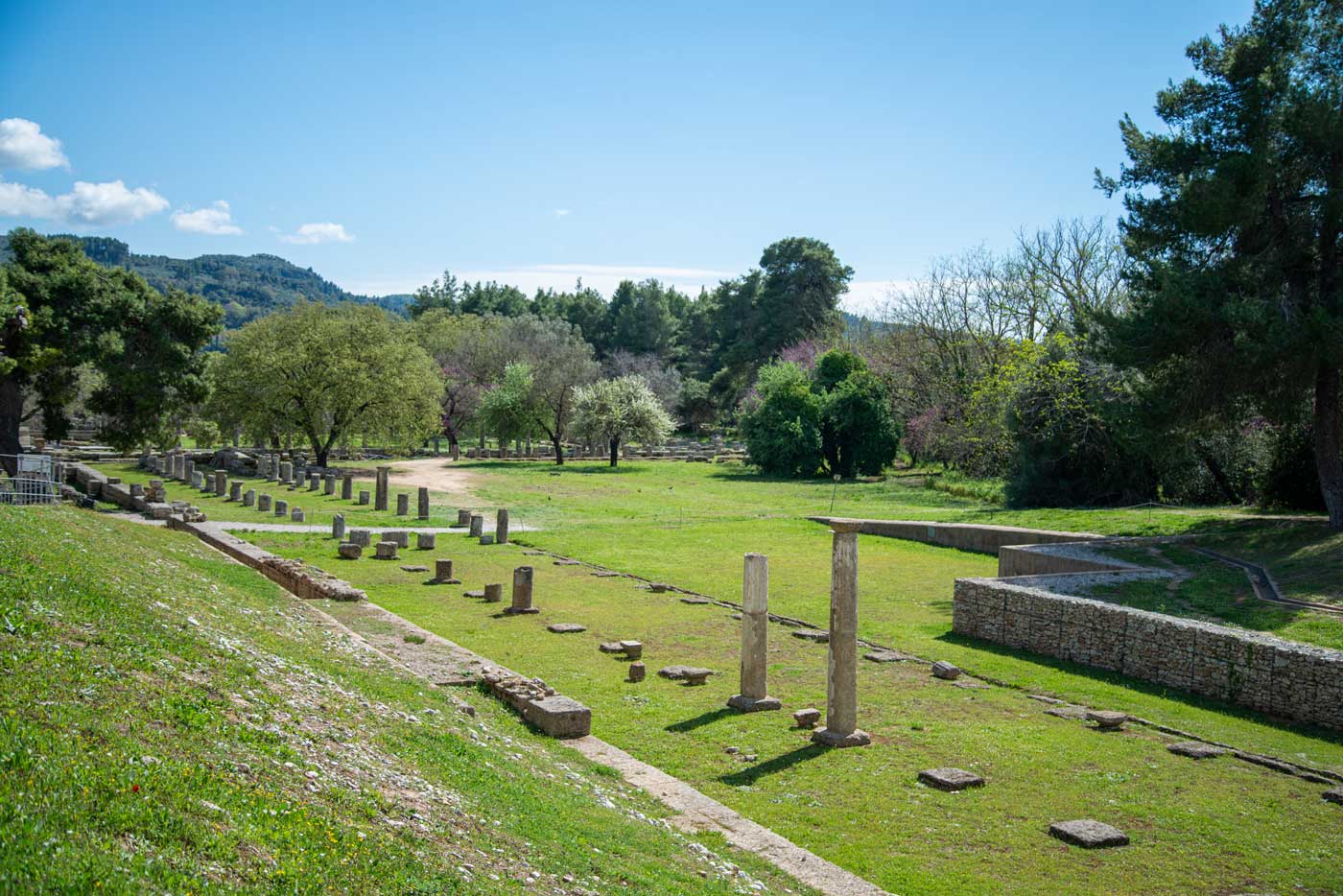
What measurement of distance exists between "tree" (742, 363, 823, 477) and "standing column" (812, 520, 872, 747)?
38510 millimetres

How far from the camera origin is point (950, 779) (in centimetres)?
968

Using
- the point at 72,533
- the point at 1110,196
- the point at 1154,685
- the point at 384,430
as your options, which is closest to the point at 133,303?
the point at 384,430

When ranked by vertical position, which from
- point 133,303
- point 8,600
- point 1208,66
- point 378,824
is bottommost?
point 378,824

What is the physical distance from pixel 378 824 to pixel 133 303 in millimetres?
41555

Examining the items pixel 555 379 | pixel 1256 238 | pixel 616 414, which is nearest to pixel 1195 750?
pixel 1256 238

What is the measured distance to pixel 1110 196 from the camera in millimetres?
24016

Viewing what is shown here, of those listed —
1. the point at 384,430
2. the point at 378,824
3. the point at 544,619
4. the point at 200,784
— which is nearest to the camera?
the point at 200,784

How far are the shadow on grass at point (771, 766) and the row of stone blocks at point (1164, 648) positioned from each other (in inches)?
240

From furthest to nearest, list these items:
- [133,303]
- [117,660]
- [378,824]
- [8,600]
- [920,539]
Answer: [133,303] < [920,539] < [8,600] < [117,660] < [378,824]

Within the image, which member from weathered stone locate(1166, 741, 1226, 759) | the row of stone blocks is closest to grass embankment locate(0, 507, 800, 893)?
weathered stone locate(1166, 741, 1226, 759)

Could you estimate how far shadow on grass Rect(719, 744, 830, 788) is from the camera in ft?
32.1

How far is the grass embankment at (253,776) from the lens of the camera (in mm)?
4544

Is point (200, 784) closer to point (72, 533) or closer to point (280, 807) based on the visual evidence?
point (280, 807)

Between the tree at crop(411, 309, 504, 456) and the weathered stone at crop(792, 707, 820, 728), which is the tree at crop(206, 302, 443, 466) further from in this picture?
the weathered stone at crop(792, 707, 820, 728)
